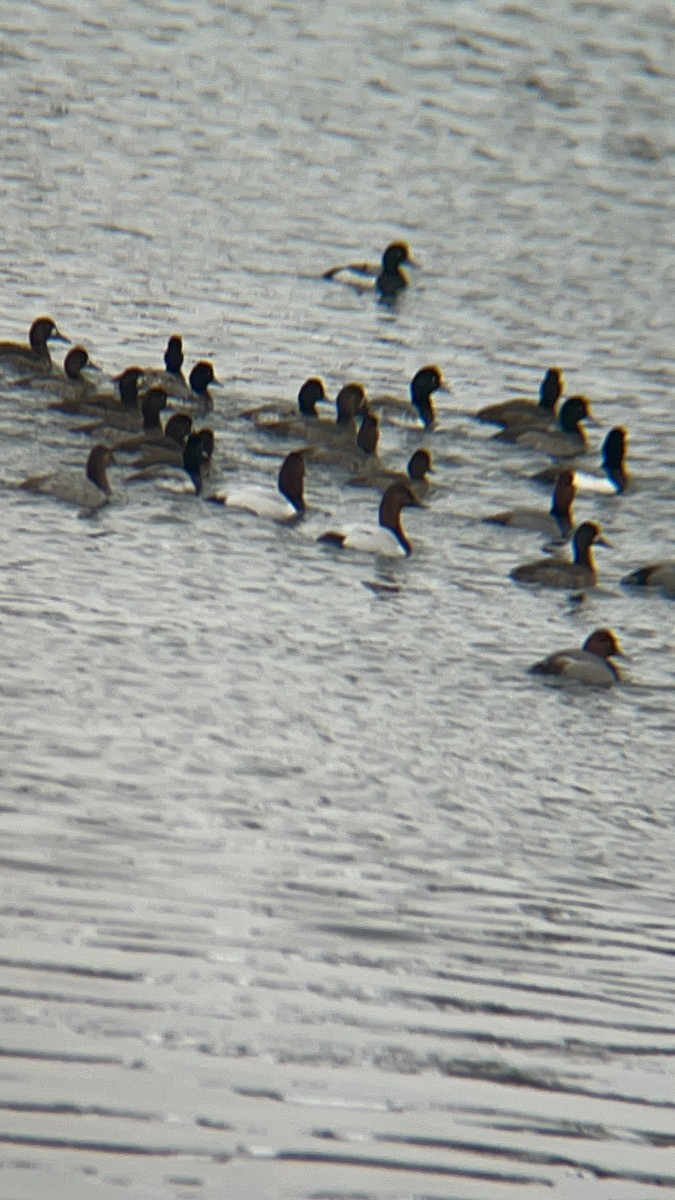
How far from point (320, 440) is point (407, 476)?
1.04m

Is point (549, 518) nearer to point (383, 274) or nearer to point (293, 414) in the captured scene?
point (293, 414)

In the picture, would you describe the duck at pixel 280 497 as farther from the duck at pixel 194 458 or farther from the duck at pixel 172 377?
the duck at pixel 172 377

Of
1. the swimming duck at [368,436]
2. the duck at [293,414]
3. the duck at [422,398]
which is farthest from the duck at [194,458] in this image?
the duck at [422,398]

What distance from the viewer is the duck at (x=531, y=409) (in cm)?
2309

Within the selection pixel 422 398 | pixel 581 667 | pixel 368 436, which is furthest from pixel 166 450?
pixel 581 667

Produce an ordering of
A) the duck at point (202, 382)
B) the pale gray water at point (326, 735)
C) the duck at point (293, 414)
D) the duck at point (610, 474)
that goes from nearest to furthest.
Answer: the pale gray water at point (326, 735) → the duck at point (610, 474) → the duck at point (293, 414) → the duck at point (202, 382)

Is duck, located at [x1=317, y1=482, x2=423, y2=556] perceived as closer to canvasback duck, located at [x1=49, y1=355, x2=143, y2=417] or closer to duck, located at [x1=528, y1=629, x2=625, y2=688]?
duck, located at [x1=528, y1=629, x2=625, y2=688]

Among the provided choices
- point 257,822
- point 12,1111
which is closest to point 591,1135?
point 12,1111

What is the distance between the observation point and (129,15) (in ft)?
138

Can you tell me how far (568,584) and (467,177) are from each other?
17121 mm

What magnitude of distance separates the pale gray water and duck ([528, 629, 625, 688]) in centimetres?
21

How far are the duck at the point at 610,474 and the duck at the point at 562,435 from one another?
1.38 feet

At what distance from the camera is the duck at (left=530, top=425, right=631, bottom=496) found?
22.3 m

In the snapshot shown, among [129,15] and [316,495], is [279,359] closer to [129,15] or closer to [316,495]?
[316,495]
